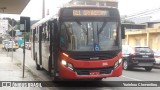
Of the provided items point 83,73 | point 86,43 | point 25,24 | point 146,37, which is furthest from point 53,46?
point 146,37

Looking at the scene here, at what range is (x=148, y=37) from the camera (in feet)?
130

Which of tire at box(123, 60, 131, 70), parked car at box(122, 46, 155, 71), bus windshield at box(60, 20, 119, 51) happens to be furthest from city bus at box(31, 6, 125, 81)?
tire at box(123, 60, 131, 70)

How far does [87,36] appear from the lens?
13.0 m

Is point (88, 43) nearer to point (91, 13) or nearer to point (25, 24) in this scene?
point (91, 13)

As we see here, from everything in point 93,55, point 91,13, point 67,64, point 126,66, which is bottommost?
point 126,66

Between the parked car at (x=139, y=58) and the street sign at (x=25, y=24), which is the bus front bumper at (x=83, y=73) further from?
the parked car at (x=139, y=58)

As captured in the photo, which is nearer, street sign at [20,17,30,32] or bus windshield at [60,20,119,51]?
bus windshield at [60,20,119,51]

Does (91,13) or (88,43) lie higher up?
(91,13)

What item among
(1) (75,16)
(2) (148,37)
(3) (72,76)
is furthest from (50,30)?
(2) (148,37)

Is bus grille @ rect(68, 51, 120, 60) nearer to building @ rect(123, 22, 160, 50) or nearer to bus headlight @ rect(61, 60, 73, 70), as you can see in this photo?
bus headlight @ rect(61, 60, 73, 70)

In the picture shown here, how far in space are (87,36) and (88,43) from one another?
0.26 meters

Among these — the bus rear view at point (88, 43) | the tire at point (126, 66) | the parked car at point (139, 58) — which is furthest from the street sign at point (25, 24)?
the tire at point (126, 66)

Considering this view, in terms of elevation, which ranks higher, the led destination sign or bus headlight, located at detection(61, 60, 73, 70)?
the led destination sign

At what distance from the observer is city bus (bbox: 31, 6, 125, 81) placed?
12.8 m
